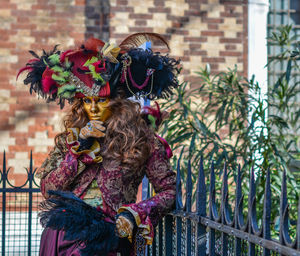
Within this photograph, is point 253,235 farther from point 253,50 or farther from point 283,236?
point 253,50

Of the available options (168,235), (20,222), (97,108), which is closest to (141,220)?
(168,235)

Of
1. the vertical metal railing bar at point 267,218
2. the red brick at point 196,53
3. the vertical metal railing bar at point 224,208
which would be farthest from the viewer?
the red brick at point 196,53

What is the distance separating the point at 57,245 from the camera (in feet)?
8.36

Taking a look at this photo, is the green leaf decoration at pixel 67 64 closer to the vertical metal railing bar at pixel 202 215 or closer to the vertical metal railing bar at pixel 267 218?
the vertical metal railing bar at pixel 202 215

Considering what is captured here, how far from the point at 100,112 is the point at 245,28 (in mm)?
4310

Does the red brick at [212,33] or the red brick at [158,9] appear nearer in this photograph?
the red brick at [158,9]

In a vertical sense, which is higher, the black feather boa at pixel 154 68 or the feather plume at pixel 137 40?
the feather plume at pixel 137 40

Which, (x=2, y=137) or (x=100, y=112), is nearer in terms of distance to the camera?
(x=100, y=112)

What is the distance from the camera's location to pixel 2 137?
20.2 ft

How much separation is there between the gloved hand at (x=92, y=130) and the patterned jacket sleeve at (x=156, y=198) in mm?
266

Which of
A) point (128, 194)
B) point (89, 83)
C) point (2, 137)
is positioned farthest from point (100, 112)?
point (2, 137)

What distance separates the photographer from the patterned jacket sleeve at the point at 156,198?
7.90 feet

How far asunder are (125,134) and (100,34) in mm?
3955

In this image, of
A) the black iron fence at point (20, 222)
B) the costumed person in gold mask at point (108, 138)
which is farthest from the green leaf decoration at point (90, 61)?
the black iron fence at point (20, 222)
